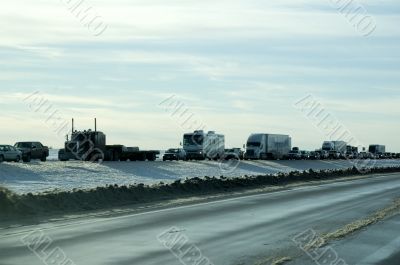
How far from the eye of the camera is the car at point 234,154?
285ft

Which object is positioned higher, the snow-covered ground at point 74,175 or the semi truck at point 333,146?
the semi truck at point 333,146

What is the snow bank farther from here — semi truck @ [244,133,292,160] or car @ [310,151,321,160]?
car @ [310,151,321,160]

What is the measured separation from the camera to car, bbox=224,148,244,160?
86988mm

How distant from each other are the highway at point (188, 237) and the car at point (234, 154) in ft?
205

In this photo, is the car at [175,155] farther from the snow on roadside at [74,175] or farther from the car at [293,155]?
the car at [293,155]

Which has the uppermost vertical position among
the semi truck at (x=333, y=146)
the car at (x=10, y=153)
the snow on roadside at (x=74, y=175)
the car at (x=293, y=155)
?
the semi truck at (x=333, y=146)

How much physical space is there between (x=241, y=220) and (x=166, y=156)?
61.1 meters

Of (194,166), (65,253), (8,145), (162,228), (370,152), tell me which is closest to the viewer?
(65,253)

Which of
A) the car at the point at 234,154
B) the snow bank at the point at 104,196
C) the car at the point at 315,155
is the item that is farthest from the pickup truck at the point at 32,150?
the car at the point at 315,155

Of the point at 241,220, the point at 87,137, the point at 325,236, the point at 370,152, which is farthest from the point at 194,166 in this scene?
the point at 370,152

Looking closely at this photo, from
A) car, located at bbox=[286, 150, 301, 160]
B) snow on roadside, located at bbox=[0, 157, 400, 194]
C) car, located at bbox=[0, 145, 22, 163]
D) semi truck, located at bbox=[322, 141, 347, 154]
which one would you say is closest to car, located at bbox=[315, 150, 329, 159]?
semi truck, located at bbox=[322, 141, 347, 154]

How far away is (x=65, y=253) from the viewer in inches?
512

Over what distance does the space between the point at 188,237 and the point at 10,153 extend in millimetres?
43190

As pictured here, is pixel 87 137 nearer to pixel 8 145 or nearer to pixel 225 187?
pixel 8 145
